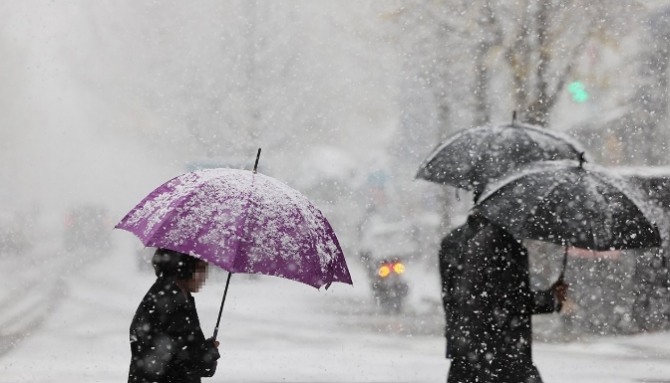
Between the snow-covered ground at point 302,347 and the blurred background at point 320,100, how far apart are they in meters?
1.26

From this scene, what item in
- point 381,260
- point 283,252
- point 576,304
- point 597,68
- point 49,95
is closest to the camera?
point 283,252

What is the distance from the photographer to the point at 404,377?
10344mm

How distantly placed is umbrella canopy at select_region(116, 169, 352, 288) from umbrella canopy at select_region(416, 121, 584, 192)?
1.62 metres

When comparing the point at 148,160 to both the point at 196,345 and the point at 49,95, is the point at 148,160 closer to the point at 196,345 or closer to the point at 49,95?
the point at 49,95

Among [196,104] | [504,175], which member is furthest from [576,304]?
[196,104]

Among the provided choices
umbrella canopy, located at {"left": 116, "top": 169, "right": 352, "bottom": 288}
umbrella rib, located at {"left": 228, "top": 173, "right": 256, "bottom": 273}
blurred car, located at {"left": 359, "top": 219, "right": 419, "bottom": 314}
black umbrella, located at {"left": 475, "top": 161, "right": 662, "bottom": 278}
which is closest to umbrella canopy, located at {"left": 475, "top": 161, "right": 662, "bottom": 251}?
black umbrella, located at {"left": 475, "top": 161, "right": 662, "bottom": 278}

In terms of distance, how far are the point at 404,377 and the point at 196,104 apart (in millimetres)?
29637

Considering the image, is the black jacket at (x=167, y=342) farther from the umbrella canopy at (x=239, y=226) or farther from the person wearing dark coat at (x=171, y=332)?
the umbrella canopy at (x=239, y=226)

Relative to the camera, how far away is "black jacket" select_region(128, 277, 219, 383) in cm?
366

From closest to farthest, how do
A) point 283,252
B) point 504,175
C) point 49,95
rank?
point 283,252 → point 504,175 → point 49,95

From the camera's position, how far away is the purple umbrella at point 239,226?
3494 millimetres

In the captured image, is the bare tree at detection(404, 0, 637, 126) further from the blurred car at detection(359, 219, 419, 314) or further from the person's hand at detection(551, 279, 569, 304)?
the person's hand at detection(551, 279, 569, 304)

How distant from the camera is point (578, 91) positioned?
61.2 ft

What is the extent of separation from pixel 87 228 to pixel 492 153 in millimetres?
35783
